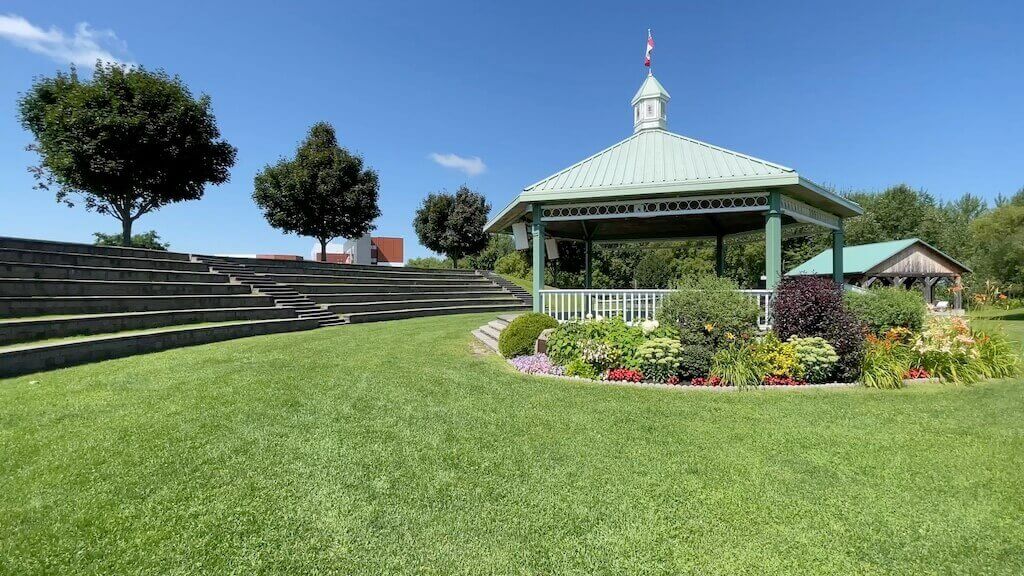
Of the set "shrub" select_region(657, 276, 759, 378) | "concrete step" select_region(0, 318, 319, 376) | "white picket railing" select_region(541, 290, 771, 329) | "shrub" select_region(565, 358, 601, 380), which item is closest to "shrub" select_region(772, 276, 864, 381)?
"shrub" select_region(657, 276, 759, 378)

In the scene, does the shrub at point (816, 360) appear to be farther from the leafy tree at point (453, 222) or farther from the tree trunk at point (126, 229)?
the leafy tree at point (453, 222)

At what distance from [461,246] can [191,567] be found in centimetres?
3024

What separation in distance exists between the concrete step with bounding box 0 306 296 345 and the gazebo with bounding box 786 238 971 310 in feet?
72.1

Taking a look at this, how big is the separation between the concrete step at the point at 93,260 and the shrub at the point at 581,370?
11.4m

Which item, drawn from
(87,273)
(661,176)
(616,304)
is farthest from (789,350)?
(87,273)

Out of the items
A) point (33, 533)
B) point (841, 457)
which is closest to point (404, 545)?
point (33, 533)

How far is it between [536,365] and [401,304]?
1170 centimetres

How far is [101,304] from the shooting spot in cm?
895

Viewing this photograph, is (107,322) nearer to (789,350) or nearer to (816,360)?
(789,350)

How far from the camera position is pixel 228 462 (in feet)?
11.3

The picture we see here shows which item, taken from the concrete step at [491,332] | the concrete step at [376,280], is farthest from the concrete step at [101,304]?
the concrete step at [491,332]

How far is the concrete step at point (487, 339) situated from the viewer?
9.51 meters

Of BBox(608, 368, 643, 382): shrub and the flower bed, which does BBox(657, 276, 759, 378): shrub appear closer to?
the flower bed

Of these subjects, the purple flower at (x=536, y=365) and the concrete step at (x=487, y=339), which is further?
the concrete step at (x=487, y=339)
